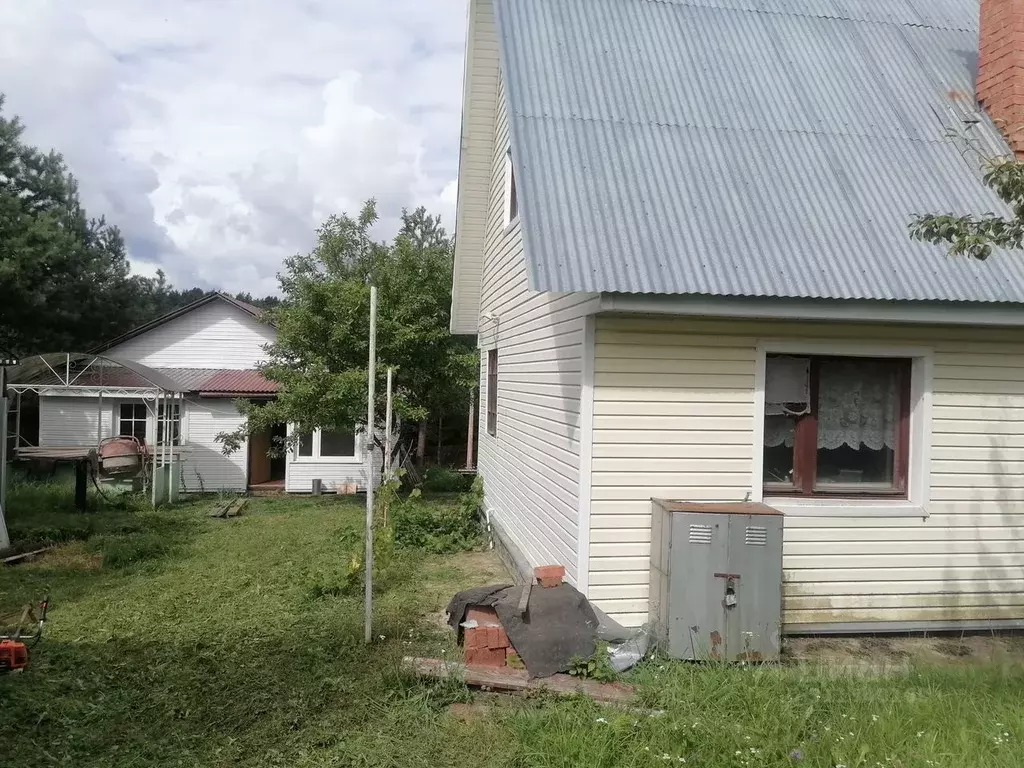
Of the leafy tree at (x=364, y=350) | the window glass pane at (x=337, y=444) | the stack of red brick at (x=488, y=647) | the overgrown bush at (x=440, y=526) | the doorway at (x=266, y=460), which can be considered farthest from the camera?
the doorway at (x=266, y=460)

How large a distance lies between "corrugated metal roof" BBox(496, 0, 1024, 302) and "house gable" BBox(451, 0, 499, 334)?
6.57 ft

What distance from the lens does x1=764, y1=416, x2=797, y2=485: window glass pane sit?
6605 mm

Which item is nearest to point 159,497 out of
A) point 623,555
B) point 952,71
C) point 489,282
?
point 489,282

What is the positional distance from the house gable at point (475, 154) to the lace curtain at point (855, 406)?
19.8 ft

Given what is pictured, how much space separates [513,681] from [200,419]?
54.5 feet

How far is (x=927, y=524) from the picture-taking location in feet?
21.8

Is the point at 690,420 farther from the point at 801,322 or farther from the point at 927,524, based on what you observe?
the point at 927,524

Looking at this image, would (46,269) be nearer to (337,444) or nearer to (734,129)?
(337,444)

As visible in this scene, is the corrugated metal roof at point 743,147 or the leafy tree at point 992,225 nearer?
the leafy tree at point 992,225

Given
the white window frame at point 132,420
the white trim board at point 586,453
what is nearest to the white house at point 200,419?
the white window frame at point 132,420

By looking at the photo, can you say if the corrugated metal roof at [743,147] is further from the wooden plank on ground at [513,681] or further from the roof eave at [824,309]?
the wooden plank on ground at [513,681]

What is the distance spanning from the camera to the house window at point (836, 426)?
21.7 feet

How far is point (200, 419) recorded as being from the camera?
778 inches

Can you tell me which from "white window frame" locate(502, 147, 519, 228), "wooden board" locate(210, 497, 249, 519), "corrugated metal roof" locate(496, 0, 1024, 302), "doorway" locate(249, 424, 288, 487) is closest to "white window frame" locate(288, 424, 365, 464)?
"doorway" locate(249, 424, 288, 487)
